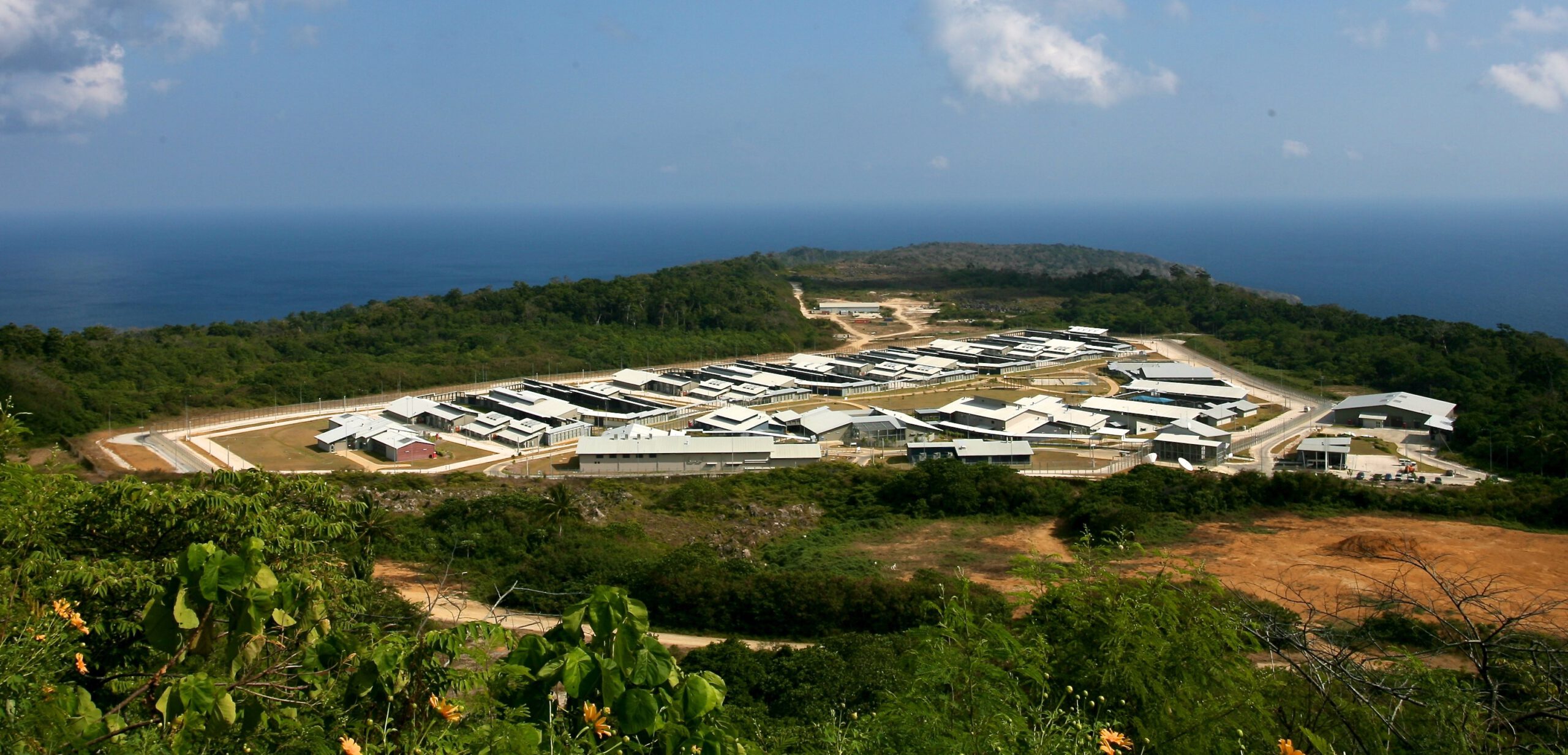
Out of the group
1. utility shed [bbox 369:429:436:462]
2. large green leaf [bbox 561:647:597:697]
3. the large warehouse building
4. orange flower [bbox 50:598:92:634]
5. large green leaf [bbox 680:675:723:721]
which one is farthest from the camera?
the large warehouse building

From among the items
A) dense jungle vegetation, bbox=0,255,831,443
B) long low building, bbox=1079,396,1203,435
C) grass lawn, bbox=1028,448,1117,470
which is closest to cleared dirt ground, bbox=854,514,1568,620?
grass lawn, bbox=1028,448,1117,470

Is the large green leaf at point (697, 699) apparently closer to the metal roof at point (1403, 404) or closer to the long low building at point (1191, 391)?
the metal roof at point (1403, 404)

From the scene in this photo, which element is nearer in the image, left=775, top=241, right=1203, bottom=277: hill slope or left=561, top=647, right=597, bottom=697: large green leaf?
left=561, top=647, right=597, bottom=697: large green leaf

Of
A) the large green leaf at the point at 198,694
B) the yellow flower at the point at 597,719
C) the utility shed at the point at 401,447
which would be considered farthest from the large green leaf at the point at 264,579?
the utility shed at the point at 401,447

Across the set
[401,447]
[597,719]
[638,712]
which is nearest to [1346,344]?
[401,447]

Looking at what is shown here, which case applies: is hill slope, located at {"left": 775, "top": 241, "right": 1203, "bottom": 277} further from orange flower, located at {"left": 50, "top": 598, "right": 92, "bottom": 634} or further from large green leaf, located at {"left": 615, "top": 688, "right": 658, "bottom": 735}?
large green leaf, located at {"left": 615, "top": 688, "right": 658, "bottom": 735}

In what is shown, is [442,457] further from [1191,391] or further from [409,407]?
[1191,391]
